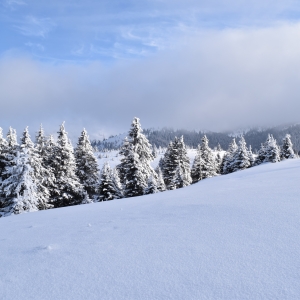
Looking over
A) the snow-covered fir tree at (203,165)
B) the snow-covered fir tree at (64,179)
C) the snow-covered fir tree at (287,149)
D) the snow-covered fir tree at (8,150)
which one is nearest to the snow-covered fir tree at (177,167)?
the snow-covered fir tree at (203,165)

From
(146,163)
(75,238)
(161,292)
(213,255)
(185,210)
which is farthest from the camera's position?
(146,163)

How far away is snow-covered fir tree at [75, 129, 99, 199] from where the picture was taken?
28328 mm

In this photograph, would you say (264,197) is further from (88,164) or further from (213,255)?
(88,164)

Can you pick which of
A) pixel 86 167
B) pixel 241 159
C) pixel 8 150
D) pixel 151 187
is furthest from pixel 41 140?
pixel 241 159

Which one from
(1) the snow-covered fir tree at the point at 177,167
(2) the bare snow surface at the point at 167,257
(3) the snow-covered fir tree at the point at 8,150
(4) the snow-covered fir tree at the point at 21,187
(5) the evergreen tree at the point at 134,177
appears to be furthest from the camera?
(1) the snow-covered fir tree at the point at 177,167

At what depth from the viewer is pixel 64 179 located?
23750 millimetres

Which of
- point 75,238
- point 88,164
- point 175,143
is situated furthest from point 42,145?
point 75,238

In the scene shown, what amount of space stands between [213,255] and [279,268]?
814mm

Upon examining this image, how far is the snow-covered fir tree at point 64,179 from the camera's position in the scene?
2378 cm

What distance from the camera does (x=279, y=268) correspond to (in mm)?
2750

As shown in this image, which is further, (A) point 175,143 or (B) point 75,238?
(A) point 175,143

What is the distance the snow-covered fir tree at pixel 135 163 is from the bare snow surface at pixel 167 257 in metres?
20.0

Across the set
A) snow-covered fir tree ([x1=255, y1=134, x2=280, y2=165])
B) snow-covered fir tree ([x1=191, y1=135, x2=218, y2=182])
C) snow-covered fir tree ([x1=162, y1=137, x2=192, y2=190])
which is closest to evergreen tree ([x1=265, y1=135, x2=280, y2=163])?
snow-covered fir tree ([x1=255, y1=134, x2=280, y2=165])

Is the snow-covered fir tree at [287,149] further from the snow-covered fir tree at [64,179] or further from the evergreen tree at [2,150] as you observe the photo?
the evergreen tree at [2,150]
